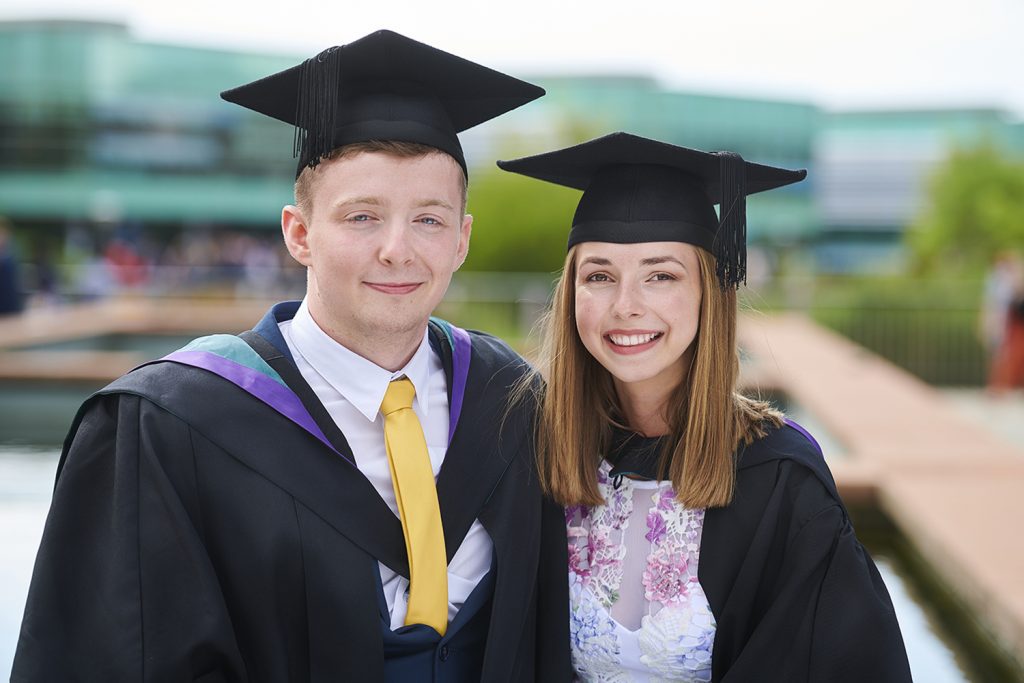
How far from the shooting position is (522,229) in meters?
17.1

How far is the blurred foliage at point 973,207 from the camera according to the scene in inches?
1173

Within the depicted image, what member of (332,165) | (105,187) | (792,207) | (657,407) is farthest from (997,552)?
(792,207)

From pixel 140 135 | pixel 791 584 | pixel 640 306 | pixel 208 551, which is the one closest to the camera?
pixel 208 551

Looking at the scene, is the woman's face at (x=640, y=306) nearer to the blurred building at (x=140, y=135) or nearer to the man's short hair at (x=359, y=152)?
the man's short hair at (x=359, y=152)

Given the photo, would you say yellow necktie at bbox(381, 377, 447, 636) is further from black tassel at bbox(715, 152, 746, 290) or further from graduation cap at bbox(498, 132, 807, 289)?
black tassel at bbox(715, 152, 746, 290)

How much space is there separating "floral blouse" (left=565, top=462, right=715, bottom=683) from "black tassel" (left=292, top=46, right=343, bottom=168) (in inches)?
→ 37.0

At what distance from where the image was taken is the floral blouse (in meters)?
2.04

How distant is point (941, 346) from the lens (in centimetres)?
1270

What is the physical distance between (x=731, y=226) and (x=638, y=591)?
2.63 ft

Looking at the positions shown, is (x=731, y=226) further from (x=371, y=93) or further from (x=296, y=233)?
(x=296, y=233)

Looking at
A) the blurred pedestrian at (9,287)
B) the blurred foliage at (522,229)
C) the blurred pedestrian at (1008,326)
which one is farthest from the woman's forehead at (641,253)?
the blurred foliage at (522,229)

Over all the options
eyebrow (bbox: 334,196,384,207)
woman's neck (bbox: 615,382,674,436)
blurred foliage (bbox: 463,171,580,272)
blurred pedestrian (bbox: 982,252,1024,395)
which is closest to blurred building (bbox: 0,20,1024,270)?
blurred foliage (bbox: 463,171,580,272)

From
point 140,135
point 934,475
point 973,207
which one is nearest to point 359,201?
point 934,475

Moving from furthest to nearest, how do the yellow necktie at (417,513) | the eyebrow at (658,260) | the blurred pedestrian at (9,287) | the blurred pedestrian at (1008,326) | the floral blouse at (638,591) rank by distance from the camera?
the blurred pedestrian at (9,287) < the blurred pedestrian at (1008,326) < the eyebrow at (658,260) < the floral blouse at (638,591) < the yellow necktie at (417,513)
